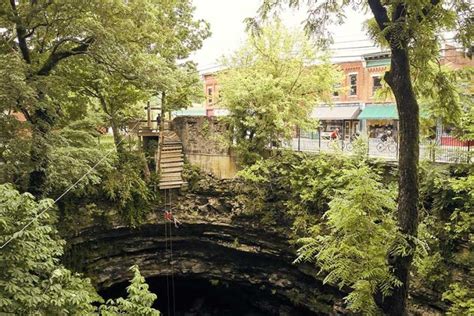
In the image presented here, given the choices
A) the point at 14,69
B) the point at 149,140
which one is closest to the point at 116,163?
the point at 149,140

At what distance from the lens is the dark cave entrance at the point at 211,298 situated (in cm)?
1412

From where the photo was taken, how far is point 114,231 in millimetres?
13031

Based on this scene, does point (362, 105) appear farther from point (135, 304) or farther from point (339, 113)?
point (135, 304)

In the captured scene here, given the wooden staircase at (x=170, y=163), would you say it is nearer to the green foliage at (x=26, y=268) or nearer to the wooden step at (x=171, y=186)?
the wooden step at (x=171, y=186)

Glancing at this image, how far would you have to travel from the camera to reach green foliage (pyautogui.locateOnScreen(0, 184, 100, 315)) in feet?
17.1

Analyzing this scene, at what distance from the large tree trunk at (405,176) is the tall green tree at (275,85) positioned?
20.2 feet

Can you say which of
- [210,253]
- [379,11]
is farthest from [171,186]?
[379,11]

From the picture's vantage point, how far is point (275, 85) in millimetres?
12703

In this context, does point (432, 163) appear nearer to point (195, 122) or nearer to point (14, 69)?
point (195, 122)

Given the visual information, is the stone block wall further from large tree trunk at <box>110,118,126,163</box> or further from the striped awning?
the striped awning

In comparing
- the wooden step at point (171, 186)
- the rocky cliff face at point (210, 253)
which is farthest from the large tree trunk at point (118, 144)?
the rocky cliff face at point (210, 253)

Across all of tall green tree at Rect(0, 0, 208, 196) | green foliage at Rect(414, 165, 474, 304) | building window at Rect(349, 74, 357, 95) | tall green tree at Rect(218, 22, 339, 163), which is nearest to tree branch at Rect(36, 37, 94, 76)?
tall green tree at Rect(0, 0, 208, 196)

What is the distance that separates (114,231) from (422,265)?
30.6 feet

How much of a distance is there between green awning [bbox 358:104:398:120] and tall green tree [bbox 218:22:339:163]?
870 cm
